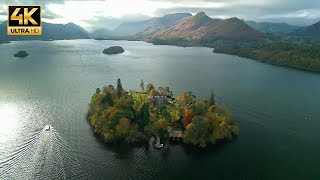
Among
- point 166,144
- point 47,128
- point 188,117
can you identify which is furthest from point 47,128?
point 188,117

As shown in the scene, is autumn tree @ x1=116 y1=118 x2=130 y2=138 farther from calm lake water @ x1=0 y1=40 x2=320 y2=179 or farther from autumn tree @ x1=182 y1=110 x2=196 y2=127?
autumn tree @ x1=182 y1=110 x2=196 y2=127

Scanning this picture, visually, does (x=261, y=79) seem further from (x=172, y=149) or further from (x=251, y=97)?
(x=172, y=149)

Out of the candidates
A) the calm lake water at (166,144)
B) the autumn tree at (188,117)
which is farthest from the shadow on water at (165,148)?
the autumn tree at (188,117)

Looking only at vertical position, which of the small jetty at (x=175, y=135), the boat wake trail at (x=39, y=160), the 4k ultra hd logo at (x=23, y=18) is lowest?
the boat wake trail at (x=39, y=160)

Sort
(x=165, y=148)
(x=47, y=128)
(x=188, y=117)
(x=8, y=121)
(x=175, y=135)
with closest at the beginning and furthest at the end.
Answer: (x=165, y=148) → (x=175, y=135) → (x=47, y=128) → (x=188, y=117) → (x=8, y=121)

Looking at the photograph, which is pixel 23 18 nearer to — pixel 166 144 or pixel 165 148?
pixel 165 148

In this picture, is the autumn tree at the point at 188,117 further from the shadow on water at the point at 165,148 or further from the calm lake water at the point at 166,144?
the calm lake water at the point at 166,144
